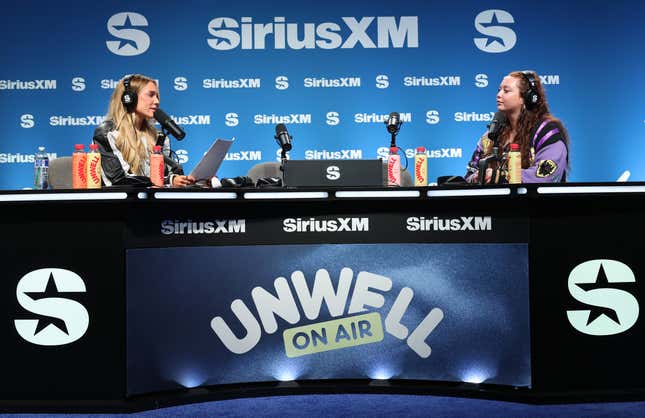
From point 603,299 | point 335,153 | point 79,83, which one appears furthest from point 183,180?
point 79,83

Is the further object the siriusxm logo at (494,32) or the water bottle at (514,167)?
the siriusxm logo at (494,32)

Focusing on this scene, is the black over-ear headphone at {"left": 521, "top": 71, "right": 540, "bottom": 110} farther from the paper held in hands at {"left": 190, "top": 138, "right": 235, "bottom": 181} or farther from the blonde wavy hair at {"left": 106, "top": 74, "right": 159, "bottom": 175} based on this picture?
the blonde wavy hair at {"left": 106, "top": 74, "right": 159, "bottom": 175}

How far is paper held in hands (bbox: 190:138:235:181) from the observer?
10.1ft

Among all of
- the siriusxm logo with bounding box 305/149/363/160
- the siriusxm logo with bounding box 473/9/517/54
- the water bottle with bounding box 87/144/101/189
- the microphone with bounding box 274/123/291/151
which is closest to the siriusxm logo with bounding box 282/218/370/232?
the microphone with bounding box 274/123/291/151

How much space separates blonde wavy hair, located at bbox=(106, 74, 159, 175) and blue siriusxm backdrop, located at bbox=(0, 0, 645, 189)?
5.99 feet

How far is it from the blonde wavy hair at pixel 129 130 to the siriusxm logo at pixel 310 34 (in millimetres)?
1922

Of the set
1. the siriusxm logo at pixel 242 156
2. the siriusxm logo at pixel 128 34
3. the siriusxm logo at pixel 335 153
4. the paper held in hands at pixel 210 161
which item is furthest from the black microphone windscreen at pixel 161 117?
the siriusxm logo at pixel 128 34

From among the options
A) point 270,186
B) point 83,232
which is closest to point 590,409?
point 270,186

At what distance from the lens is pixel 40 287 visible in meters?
2.64

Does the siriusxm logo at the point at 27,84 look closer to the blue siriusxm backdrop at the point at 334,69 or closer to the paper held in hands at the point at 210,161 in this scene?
the blue siriusxm backdrop at the point at 334,69

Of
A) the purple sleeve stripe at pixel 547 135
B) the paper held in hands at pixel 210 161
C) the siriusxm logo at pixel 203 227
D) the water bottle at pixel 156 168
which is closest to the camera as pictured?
the siriusxm logo at pixel 203 227

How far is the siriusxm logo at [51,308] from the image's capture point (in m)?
2.64

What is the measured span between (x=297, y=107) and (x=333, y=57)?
53 centimetres

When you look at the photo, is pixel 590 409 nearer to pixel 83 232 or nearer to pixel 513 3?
pixel 83 232
